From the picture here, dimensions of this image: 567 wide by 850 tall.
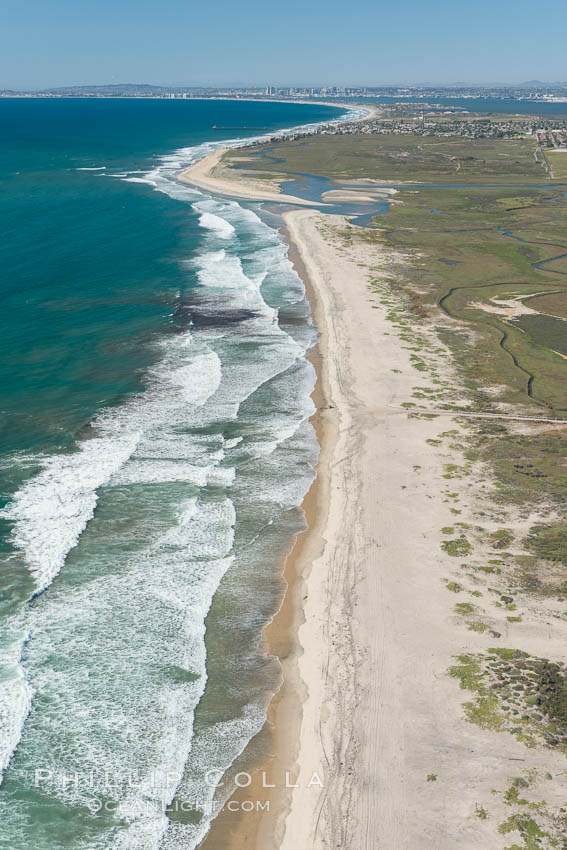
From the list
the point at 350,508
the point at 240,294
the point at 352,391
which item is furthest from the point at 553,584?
the point at 240,294

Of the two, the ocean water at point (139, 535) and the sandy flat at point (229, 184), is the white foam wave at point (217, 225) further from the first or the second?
the ocean water at point (139, 535)

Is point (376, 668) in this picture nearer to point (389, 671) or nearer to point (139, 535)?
point (389, 671)

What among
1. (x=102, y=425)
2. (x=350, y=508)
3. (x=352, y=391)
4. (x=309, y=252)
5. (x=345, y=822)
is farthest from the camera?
(x=309, y=252)

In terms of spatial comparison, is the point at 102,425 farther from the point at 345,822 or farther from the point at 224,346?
the point at 345,822

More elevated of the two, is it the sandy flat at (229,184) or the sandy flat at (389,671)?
the sandy flat at (229,184)

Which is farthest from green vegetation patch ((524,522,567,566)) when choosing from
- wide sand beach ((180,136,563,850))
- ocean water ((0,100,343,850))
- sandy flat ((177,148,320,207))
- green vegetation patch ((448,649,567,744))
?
sandy flat ((177,148,320,207))

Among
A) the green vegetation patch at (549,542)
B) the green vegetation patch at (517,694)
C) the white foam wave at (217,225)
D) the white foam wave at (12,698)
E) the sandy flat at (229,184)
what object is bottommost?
the white foam wave at (12,698)

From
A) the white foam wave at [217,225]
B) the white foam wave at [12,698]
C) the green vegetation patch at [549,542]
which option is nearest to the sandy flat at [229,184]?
the white foam wave at [217,225]

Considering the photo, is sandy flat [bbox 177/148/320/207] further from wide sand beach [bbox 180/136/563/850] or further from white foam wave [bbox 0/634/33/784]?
white foam wave [bbox 0/634/33/784]
